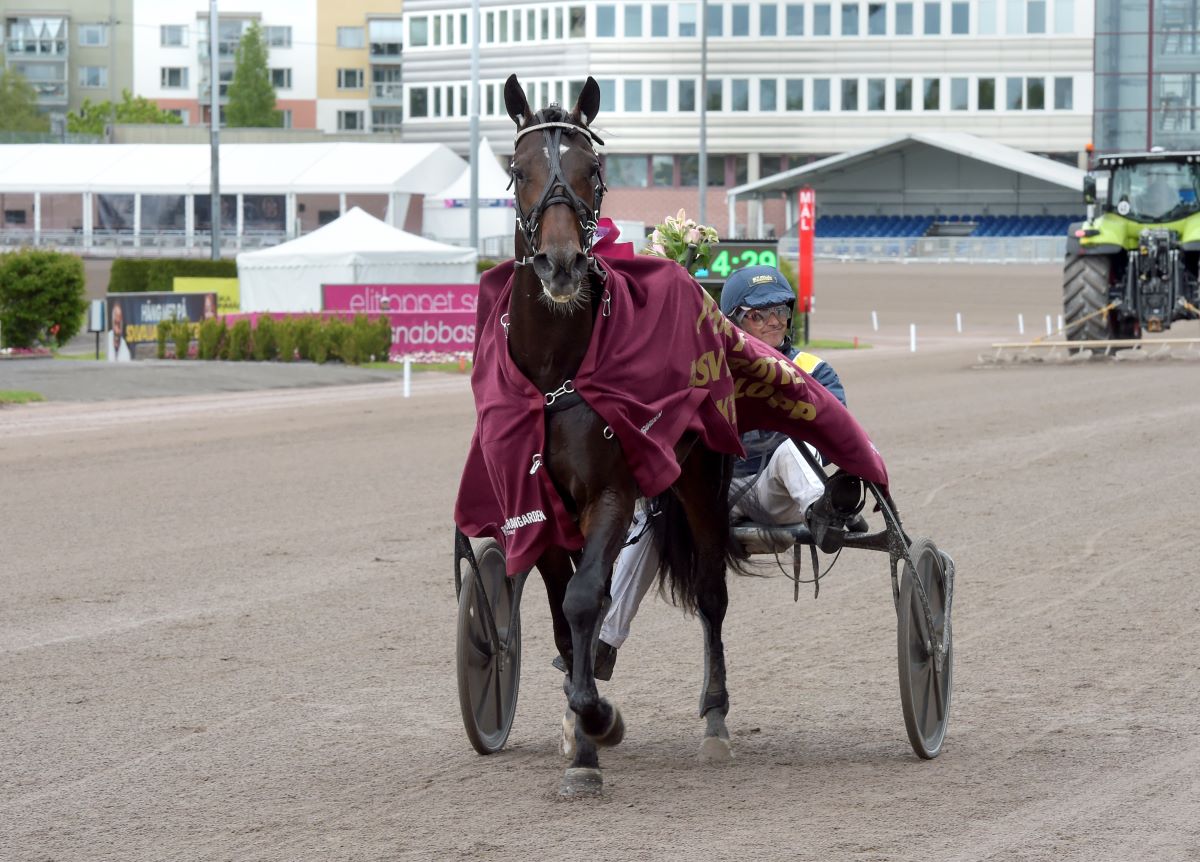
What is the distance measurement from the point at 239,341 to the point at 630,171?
5431cm

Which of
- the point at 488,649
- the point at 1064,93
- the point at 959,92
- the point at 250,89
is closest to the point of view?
the point at 488,649

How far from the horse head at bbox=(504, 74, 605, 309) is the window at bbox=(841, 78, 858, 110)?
74.0m

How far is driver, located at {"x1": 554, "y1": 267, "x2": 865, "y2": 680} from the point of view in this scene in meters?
5.86

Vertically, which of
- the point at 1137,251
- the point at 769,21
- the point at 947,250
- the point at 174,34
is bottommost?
the point at 1137,251

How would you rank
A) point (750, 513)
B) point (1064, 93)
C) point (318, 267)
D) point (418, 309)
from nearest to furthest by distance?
point (750, 513), point (418, 309), point (318, 267), point (1064, 93)

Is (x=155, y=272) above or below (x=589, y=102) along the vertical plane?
below

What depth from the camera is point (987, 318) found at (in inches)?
1752

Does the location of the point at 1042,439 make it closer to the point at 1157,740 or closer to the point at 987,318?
the point at 1157,740

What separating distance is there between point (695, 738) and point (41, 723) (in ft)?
7.43

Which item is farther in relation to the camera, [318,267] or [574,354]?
[318,267]

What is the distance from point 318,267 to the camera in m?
31.3

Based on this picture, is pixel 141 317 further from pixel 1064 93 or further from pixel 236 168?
pixel 1064 93

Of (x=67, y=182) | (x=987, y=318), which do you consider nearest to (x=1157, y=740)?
(x=987, y=318)

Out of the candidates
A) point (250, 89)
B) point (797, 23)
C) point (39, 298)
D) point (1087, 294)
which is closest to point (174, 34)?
point (250, 89)
